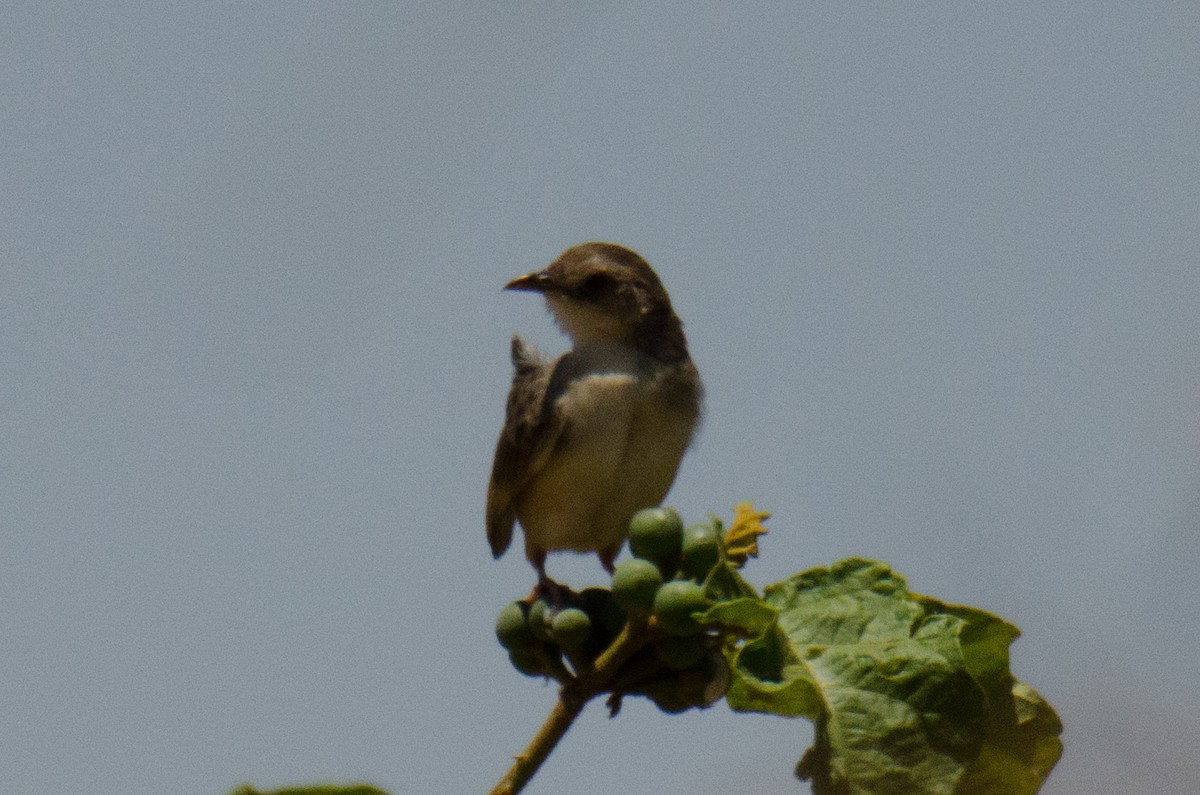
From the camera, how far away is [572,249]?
7.96m

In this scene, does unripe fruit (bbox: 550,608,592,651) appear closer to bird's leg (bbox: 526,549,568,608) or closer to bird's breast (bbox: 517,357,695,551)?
bird's leg (bbox: 526,549,568,608)

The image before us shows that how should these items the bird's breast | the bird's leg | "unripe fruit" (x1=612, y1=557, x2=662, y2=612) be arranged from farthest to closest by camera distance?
the bird's breast
the bird's leg
"unripe fruit" (x1=612, y1=557, x2=662, y2=612)

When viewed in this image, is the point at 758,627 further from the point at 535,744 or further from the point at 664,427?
the point at 664,427

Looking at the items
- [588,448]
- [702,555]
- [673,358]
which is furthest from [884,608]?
[673,358]

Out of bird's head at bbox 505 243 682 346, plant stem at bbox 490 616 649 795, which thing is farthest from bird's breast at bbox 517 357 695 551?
plant stem at bbox 490 616 649 795

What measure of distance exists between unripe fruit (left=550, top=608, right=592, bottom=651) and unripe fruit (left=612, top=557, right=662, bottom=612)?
196 mm

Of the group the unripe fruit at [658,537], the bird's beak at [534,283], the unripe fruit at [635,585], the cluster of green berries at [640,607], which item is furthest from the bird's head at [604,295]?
the unripe fruit at [635,585]

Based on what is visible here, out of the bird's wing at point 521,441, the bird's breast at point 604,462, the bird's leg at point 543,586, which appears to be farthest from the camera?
the bird's wing at point 521,441

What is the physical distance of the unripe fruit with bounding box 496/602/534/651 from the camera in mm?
3955

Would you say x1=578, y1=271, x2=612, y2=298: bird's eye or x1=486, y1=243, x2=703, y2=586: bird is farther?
x1=578, y1=271, x2=612, y2=298: bird's eye

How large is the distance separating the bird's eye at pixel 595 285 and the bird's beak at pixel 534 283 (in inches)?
7.1

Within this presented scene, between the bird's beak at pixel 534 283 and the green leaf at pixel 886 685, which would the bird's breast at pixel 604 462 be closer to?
the bird's beak at pixel 534 283

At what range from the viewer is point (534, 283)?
306 inches

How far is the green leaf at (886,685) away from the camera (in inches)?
134
